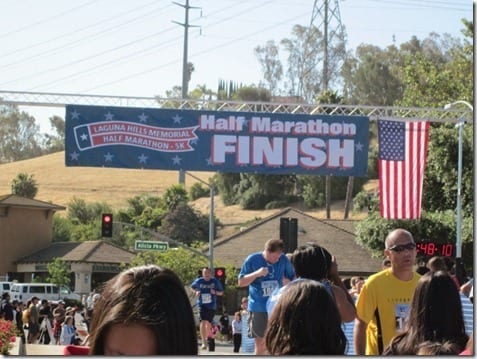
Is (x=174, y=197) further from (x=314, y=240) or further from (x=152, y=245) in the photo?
(x=152, y=245)

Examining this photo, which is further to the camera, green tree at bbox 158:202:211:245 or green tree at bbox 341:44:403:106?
green tree at bbox 341:44:403:106

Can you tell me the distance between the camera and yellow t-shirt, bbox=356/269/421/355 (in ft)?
25.0

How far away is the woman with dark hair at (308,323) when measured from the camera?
142 inches

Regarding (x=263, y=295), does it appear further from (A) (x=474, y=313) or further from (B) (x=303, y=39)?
(B) (x=303, y=39)

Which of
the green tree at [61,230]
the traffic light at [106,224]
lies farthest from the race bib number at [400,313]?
the green tree at [61,230]

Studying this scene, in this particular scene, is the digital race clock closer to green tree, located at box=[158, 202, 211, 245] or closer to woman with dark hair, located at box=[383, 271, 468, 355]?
woman with dark hair, located at box=[383, 271, 468, 355]

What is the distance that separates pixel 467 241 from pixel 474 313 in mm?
31776

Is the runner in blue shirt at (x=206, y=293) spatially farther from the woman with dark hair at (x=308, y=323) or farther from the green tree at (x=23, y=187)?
the green tree at (x=23, y=187)

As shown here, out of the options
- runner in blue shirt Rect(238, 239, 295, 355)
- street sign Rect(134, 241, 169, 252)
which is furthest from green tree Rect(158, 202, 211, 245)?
runner in blue shirt Rect(238, 239, 295, 355)

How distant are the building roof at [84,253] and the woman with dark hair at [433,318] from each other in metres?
58.8

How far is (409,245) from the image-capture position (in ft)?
25.1

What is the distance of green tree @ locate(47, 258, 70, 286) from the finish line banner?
36.3 m

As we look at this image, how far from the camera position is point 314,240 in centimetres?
5275

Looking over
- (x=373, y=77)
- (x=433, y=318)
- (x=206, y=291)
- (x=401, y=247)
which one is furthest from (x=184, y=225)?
(x=433, y=318)
